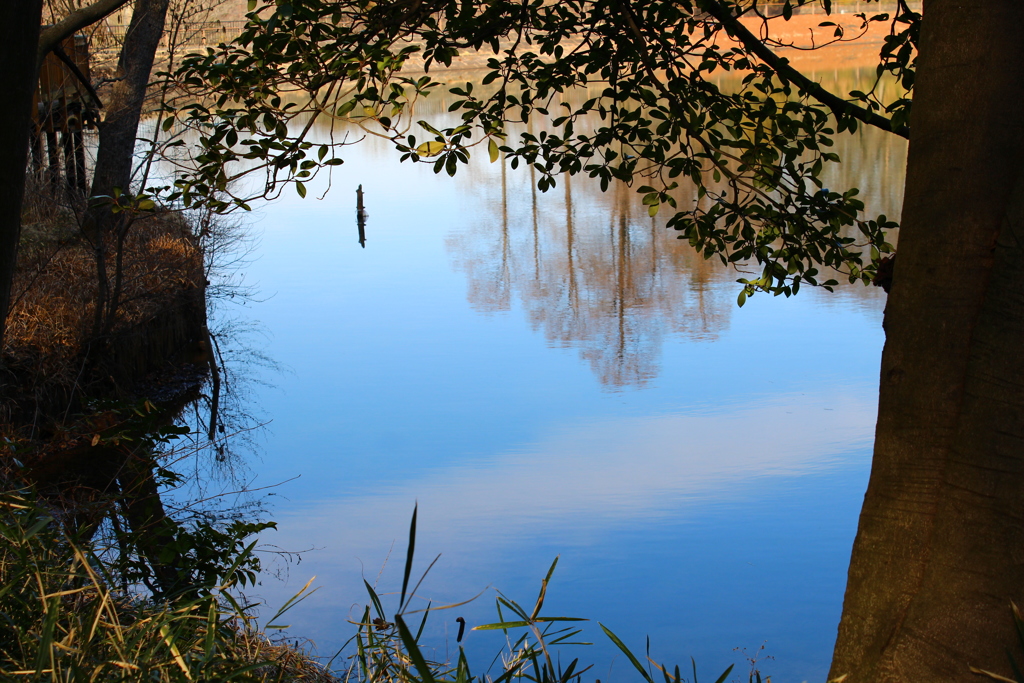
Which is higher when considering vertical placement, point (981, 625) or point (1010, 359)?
point (1010, 359)

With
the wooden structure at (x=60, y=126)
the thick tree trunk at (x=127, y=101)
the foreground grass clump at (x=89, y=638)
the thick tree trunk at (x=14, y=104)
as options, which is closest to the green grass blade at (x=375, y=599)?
the foreground grass clump at (x=89, y=638)

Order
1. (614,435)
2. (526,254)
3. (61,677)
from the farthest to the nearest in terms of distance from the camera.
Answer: (526,254), (614,435), (61,677)

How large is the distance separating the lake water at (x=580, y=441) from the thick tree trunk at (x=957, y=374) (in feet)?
5.80

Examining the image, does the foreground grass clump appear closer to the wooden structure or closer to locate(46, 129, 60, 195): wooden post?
the wooden structure

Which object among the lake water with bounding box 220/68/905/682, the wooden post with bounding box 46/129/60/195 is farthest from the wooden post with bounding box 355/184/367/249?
the wooden post with bounding box 46/129/60/195

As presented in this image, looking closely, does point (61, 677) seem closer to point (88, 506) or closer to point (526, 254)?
point (88, 506)

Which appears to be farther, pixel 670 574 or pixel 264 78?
pixel 670 574

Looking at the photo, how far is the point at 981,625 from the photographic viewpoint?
2371mm

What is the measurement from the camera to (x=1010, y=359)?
2.35m

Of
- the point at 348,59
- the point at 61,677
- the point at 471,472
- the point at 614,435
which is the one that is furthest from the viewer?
the point at 614,435

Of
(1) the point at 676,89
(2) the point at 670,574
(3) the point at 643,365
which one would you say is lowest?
(2) the point at 670,574

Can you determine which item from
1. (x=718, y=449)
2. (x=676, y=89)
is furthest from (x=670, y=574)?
(x=676, y=89)

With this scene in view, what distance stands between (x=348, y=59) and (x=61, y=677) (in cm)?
258

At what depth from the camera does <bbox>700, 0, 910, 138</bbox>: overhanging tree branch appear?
159 inches
